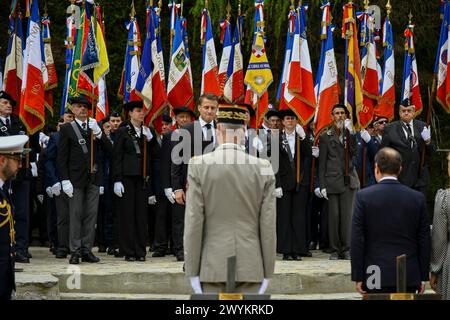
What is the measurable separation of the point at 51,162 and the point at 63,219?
1.24m

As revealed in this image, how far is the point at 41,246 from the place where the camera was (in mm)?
16438

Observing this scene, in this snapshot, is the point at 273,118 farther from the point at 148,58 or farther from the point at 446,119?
the point at 446,119

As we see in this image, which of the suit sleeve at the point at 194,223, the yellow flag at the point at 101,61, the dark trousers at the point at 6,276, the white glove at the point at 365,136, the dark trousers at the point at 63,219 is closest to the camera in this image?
the suit sleeve at the point at 194,223

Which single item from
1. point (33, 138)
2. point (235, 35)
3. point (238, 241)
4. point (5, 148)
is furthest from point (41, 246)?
point (238, 241)

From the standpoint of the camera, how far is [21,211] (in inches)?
481

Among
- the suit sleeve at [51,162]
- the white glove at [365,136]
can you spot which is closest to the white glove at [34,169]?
the suit sleeve at [51,162]

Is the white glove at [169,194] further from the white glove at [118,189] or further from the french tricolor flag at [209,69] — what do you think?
the french tricolor flag at [209,69]

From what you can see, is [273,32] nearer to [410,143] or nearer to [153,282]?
[410,143]

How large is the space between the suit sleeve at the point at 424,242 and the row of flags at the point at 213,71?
647 centimetres

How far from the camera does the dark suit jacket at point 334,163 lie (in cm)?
1343

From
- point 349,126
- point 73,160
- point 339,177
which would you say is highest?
point 349,126

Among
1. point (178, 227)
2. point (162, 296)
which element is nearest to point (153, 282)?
point (162, 296)
